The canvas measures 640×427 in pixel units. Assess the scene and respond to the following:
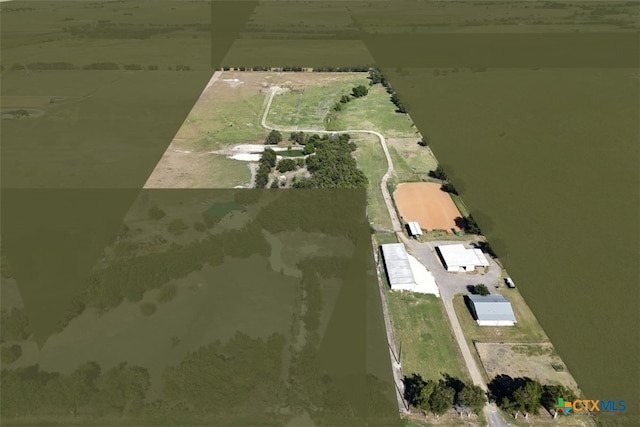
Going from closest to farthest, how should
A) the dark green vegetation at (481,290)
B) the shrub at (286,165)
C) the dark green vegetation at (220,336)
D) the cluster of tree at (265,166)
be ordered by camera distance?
the dark green vegetation at (220,336) < the dark green vegetation at (481,290) < the cluster of tree at (265,166) < the shrub at (286,165)

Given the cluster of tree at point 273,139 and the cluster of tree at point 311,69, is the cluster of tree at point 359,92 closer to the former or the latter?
the cluster of tree at point 311,69

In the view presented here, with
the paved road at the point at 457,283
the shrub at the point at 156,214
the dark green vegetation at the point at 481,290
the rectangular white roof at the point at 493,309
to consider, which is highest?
the rectangular white roof at the point at 493,309

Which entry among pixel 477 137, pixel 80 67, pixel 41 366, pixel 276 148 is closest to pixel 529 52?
pixel 477 137

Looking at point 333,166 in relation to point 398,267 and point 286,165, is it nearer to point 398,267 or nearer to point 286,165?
point 286,165

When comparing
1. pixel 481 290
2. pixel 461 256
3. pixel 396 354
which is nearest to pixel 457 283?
pixel 481 290

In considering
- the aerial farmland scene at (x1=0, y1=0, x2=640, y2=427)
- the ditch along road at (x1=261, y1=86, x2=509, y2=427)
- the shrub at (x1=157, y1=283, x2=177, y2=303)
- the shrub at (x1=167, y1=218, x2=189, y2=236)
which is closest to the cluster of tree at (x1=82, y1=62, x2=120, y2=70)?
the aerial farmland scene at (x1=0, y1=0, x2=640, y2=427)

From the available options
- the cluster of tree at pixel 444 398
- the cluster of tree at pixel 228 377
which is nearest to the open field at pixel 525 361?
the cluster of tree at pixel 444 398

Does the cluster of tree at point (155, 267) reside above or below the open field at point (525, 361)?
below

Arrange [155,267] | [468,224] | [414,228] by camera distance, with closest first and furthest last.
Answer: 1. [155,267]
2. [414,228]
3. [468,224]
